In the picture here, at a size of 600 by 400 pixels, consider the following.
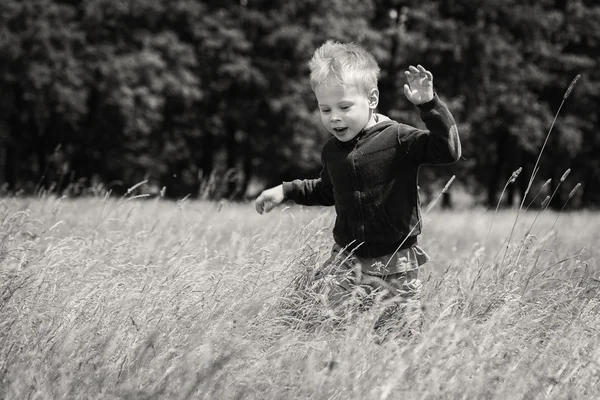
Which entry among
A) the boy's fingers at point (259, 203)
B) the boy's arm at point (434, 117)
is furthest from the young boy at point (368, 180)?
the boy's fingers at point (259, 203)

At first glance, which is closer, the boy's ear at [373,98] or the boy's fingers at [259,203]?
the boy's ear at [373,98]

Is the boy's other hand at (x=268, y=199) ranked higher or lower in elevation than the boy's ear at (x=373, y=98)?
lower

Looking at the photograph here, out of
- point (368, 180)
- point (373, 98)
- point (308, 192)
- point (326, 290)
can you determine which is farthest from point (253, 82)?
point (326, 290)

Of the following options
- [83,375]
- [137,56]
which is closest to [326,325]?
[83,375]

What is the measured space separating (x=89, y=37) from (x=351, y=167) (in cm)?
1892

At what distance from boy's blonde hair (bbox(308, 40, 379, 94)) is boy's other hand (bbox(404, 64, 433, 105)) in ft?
1.15

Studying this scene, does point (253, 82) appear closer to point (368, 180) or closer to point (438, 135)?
point (368, 180)

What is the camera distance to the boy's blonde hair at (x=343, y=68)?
3.29 m

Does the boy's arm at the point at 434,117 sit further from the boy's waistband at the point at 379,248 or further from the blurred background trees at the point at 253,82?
the blurred background trees at the point at 253,82

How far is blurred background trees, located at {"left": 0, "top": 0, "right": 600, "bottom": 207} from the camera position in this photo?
20156 mm

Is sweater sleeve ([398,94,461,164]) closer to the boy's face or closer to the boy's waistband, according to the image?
the boy's face

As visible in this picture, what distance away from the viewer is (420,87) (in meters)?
3.00

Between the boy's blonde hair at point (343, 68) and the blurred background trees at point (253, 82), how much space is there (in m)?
16.8

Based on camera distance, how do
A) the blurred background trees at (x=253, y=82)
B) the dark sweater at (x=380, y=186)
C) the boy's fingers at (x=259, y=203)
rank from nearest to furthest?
1. the dark sweater at (x=380, y=186)
2. the boy's fingers at (x=259, y=203)
3. the blurred background trees at (x=253, y=82)
